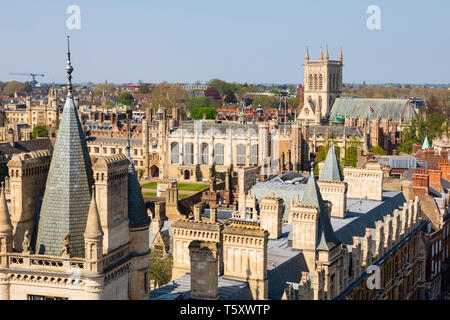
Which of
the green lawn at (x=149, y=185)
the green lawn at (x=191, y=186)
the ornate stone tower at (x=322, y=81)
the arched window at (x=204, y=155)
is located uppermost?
the ornate stone tower at (x=322, y=81)

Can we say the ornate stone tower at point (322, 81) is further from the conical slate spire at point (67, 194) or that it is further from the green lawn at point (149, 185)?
the conical slate spire at point (67, 194)

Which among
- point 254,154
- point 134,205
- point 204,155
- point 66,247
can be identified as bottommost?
point 204,155

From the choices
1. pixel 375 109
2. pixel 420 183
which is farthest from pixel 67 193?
pixel 375 109

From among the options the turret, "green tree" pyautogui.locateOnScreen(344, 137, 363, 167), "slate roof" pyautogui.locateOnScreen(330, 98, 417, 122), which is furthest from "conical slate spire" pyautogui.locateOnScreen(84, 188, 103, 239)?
"slate roof" pyautogui.locateOnScreen(330, 98, 417, 122)

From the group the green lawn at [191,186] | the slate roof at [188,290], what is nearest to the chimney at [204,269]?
the slate roof at [188,290]

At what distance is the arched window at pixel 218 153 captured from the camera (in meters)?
96.7

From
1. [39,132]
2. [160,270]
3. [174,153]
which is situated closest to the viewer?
[160,270]

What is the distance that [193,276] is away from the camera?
1883cm

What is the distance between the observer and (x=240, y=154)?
95.4m

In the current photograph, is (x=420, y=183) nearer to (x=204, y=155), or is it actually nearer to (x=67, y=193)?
(x=67, y=193)

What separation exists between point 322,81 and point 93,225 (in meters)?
123

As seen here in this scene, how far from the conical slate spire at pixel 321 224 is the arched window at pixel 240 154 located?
67826mm
